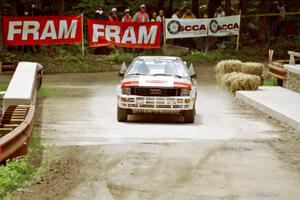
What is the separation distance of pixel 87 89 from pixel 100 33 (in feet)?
26.5

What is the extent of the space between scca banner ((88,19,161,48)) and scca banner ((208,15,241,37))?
10.1 feet

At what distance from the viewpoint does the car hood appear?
15.1m

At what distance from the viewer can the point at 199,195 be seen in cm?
845

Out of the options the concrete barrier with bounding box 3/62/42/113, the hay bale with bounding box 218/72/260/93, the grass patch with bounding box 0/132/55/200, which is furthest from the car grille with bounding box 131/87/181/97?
the hay bale with bounding box 218/72/260/93

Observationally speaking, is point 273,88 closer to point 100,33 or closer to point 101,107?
point 101,107

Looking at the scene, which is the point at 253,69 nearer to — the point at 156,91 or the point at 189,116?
the point at 189,116

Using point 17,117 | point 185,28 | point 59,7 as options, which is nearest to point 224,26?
point 185,28

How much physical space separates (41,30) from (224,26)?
9292mm

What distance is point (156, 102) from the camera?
590 inches

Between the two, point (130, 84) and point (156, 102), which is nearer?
point (156, 102)

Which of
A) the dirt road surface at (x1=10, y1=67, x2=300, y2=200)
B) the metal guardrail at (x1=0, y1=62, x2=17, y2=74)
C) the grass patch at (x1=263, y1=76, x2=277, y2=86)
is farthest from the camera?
the metal guardrail at (x1=0, y1=62, x2=17, y2=74)

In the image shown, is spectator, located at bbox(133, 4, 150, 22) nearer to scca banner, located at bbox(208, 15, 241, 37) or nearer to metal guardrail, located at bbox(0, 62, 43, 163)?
scca banner, located at bbox(208, 15, 241, 37)

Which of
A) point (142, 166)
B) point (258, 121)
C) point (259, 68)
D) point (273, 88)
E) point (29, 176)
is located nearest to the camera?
point (29, 176)

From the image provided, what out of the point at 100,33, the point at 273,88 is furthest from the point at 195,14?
the point at 273,88
